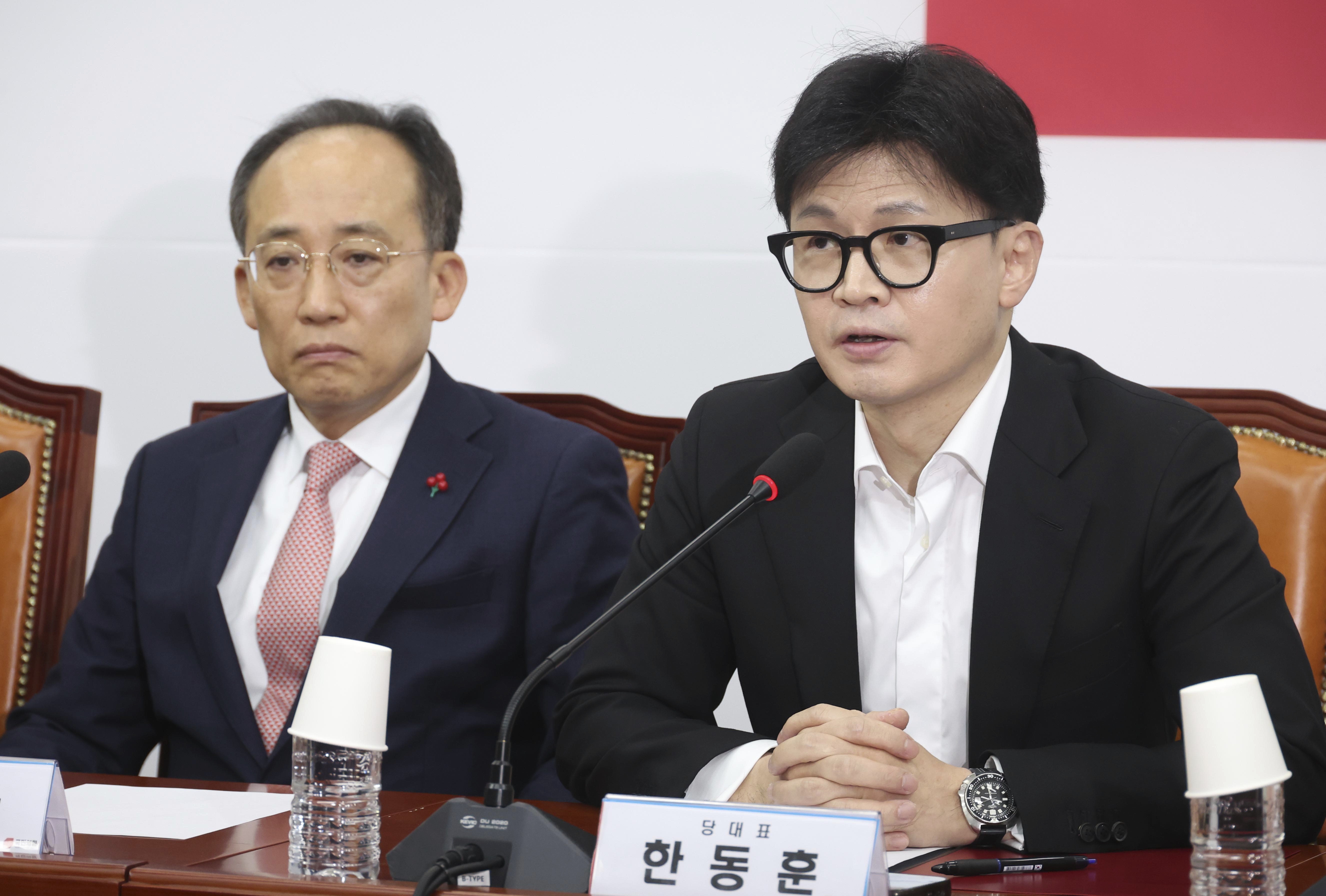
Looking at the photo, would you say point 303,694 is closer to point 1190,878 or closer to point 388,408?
point 1190,878

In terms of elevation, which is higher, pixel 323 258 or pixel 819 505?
pixel 323 258

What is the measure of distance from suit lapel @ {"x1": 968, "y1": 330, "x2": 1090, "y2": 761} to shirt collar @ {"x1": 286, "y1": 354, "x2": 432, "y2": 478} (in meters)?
0.94

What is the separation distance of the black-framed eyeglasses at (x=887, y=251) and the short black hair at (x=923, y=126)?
7 centimetres

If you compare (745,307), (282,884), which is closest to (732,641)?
(282,884)

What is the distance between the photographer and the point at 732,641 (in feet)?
5.49

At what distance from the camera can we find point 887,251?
147cm

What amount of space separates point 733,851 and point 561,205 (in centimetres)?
190

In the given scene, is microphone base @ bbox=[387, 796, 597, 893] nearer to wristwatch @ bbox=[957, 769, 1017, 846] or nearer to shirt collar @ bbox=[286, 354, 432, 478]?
wristwatch @ bbox=[957, 769, 1017, 846]

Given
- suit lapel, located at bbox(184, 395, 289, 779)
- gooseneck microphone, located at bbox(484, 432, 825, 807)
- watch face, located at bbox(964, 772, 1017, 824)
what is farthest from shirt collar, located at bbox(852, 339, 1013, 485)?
suit lapel, located at bbox(184, 395, 289, 779)

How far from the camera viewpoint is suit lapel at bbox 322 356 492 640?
183 cm

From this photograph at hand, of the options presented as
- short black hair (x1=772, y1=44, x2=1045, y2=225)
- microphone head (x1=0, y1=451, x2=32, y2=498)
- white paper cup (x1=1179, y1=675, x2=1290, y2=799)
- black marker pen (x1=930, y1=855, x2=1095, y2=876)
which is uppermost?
short black hair (x1=772, y1=44, x2=1045, y2=225)

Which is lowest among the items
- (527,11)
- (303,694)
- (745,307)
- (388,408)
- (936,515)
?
(303,694)

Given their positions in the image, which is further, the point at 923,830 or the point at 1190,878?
the point at 923,830

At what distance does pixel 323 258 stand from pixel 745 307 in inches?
35.0
